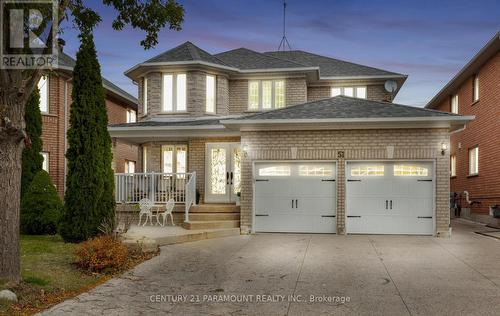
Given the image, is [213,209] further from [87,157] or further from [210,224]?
[87,157]

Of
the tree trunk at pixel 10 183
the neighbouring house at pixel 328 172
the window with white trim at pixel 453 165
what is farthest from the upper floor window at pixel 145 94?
the window with white trim at pixel 453 165

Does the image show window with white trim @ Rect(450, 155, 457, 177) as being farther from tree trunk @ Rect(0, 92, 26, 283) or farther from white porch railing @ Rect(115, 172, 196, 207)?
tree trunk @ Rect(0, 92, 26, 283)

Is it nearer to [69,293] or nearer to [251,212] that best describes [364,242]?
[251,212]

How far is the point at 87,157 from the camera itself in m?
12.2

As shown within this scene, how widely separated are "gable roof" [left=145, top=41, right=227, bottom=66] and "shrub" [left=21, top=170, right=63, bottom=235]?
27.2 feet

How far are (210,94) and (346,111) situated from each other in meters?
6.88

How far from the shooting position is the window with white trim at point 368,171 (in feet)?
49.6

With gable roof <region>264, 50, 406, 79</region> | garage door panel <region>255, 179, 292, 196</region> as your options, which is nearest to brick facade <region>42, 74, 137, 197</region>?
garage door panel <region>255, 179, 292, 196</region>

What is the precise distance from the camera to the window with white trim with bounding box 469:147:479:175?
71.0 ft

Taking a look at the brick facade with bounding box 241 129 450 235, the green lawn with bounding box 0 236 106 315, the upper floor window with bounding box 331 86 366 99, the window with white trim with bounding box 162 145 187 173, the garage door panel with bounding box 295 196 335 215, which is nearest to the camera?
the green lawn with bounding box 0 236 106 315

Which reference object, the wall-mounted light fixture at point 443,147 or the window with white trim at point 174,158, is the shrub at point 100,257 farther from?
the wall-mounted light fixture at point 443,147

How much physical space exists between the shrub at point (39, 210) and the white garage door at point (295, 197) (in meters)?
5.89

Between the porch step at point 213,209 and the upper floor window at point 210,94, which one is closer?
the porch step at point 213,209

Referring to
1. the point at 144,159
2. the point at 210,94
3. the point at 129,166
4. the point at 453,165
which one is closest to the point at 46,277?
the point at 144,159
